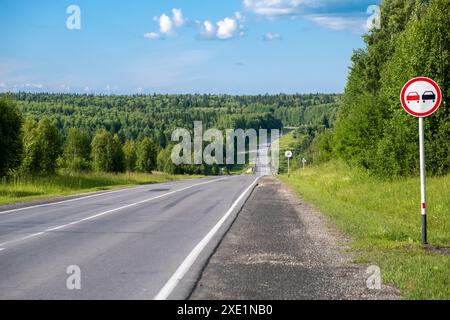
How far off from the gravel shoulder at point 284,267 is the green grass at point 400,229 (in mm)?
388

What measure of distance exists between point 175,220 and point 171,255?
19.4ft

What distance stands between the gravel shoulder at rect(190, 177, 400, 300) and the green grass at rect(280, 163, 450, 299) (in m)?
0.39

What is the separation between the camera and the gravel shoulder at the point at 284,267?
278 inches

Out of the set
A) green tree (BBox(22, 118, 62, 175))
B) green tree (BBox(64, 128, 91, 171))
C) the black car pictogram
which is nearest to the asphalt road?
the black car pictogram

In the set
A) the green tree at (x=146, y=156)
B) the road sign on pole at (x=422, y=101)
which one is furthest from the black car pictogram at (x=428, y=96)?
the green tree at (x=146, y=156)

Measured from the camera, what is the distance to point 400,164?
24969mm

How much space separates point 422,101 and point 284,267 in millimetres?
4726

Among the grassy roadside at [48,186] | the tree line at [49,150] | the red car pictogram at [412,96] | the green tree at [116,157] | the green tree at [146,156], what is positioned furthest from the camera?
the green tree at [146,156]

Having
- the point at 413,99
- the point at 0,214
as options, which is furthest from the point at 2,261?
the point at 0,214

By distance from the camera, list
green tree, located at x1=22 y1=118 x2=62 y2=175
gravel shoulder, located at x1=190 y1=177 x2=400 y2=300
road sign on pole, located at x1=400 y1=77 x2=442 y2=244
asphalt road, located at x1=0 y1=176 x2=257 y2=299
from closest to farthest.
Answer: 1. gravel shoulder, located at x1=190 y1=177 x2=400 y2=300
2. asphalt road, located at x1=0 y1=176 x2=257 y2=299
3. road sign on pole, located at x1=400 y1=77 x2=442 y2=244
4. green tree, located at x1=22 y1=118 x2=62 y2=175

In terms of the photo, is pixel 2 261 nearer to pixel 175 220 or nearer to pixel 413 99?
pixel 175 220

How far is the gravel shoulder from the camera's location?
706 centimetres

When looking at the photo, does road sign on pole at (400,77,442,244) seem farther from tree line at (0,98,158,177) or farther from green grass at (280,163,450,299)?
tree line at (0,98,158,177)

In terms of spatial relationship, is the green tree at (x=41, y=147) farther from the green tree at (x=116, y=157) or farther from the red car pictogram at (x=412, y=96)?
the red car pictogram at (x=412, y=96)
